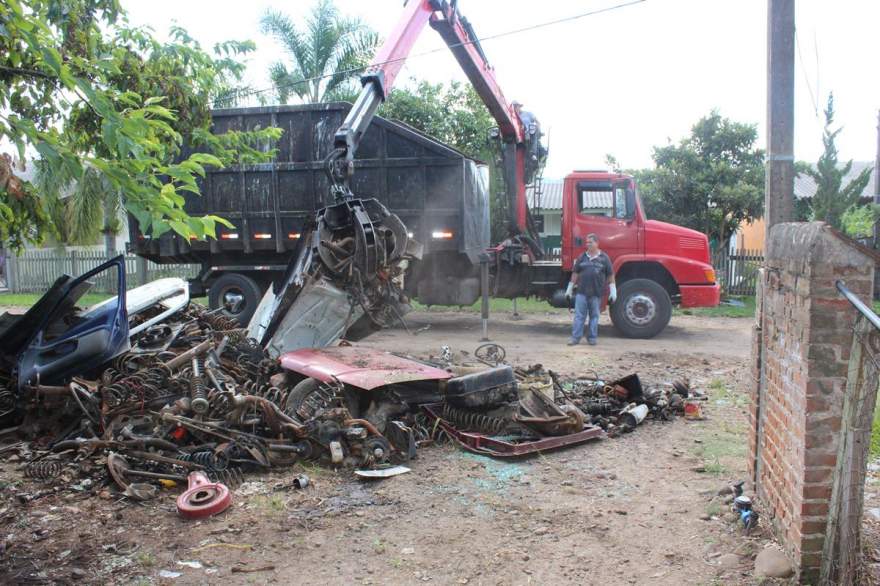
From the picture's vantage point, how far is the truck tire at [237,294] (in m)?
12.5

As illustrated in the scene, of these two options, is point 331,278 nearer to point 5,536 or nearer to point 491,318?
point 5,536

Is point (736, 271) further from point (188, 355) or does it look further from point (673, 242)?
point (188, 355)

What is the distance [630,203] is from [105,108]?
9.90 metres

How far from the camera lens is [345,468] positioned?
529cm

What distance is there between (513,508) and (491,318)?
10.3 meters

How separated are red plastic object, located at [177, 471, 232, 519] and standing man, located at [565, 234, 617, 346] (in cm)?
738

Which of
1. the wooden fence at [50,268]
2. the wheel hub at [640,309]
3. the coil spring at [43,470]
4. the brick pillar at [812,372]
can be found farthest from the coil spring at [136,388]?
the wooden fence at [50,268]

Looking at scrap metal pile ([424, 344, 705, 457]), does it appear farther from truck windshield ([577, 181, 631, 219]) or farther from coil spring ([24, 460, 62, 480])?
truck windshield ([577, 181, 631, 219])

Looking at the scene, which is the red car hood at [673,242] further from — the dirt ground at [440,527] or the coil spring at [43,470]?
the coil spring at [43,470]

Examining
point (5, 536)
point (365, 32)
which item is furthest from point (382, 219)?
point (365, 32)

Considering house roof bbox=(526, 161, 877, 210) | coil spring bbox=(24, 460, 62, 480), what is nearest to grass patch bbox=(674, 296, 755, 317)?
house roof bbox=(526, 161, 877, 210)

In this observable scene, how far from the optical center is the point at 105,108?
309 cm

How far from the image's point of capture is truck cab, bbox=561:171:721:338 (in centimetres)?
1173

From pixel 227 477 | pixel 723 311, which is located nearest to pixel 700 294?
pixel 723 311
